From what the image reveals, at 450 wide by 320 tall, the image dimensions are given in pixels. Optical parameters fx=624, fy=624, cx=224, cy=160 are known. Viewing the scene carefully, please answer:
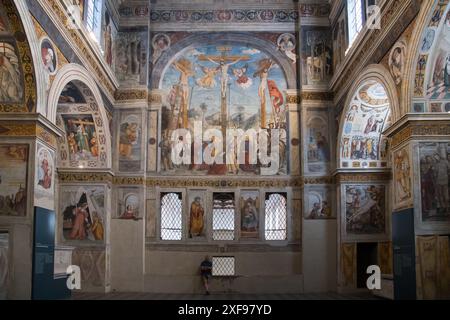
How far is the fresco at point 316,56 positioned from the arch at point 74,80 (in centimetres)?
867

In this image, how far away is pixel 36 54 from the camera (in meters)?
16.1

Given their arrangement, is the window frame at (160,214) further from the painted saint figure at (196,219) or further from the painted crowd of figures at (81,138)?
the painted crowd of figures at (81,138)

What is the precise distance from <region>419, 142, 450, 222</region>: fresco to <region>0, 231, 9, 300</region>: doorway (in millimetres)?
10540

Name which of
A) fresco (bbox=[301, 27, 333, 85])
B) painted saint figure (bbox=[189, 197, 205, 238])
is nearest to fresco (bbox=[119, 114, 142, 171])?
painted saint figure (bbox=[189, 197, 205, 238])

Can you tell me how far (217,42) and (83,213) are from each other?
9592 millimetres

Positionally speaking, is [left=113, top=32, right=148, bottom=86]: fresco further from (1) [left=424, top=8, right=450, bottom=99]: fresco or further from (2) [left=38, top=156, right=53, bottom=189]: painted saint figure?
(1) [left=424, top=8, right=450, bottom=99]: fresco

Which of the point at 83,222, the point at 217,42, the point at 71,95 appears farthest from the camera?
the point at 217,42

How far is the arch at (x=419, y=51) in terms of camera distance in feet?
50.9

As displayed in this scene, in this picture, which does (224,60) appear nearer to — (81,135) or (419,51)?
(81,135)

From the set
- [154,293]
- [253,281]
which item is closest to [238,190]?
[253,281]

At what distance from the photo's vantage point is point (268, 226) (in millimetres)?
26531

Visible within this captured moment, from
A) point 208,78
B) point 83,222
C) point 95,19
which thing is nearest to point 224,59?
point 208,78

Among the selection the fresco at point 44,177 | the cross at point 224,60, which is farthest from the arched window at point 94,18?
the fresco at point 44,177

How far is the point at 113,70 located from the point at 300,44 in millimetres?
8132
